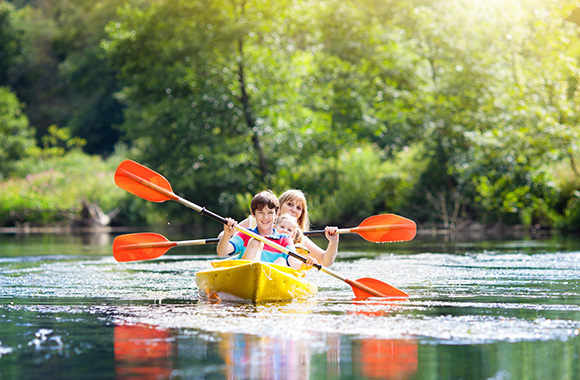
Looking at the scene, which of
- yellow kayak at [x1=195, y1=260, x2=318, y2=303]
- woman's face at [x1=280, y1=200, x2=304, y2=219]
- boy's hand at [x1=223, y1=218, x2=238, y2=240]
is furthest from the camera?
woman's face at [x1=280, y1=200, x2=304, y2=219]

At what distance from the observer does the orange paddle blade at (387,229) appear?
340 inches

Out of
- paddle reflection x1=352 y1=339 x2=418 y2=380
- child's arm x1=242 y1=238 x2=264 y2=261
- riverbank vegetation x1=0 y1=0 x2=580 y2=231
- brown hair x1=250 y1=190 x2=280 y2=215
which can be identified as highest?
riverbank vegetation x1=0 y1=0 x2=580 y2=231

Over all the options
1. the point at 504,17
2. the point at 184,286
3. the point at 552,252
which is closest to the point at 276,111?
the point at 504,17

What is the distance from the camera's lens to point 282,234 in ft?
25.2

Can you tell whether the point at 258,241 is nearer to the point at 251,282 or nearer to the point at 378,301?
the point at 251,282

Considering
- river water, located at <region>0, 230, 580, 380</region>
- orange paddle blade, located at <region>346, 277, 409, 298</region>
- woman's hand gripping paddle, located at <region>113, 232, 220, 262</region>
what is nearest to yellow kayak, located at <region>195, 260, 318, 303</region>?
river water, located at <region>0, 230, 580, 380</region>

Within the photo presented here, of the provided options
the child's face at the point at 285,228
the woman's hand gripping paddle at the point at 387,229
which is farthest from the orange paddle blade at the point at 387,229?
the child's face at the point at 285,228

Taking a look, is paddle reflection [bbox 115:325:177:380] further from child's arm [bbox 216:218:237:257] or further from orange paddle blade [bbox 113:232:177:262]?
orange paddle blade [bbox 113:232:177:262]

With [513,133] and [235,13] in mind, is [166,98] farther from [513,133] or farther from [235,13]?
[513,133]

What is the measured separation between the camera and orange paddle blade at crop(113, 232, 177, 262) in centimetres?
798

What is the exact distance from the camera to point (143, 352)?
4.57m

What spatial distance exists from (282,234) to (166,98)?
51.6ft

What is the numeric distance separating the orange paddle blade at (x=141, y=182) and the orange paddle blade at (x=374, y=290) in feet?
6.29

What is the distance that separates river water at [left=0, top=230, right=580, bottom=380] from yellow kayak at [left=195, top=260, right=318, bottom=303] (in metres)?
0.15
